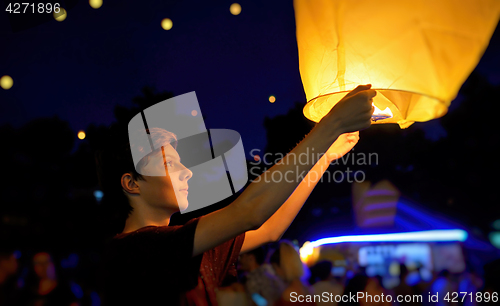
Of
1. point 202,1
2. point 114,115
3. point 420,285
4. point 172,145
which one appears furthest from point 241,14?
point 420,285

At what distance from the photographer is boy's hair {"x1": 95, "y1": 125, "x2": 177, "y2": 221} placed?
1.57 meters

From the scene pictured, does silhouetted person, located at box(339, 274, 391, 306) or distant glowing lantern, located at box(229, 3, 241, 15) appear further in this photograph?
distant glowing lantern, located at box(229, 3, 241, 15)

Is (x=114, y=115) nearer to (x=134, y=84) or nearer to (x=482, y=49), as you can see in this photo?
(x=134, y=84)

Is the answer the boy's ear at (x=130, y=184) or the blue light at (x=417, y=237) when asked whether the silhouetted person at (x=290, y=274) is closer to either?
the boy's ear at (x=130, y=184)

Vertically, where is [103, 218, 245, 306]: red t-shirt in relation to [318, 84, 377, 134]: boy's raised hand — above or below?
below

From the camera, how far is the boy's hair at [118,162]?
5.15 ft

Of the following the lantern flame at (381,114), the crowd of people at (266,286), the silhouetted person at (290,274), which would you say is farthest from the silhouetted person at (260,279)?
the lantern flame at (381,114)

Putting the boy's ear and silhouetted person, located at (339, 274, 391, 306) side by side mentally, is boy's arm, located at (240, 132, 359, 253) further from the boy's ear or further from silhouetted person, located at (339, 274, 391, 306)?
silhouetted person, located at (339, 274, 391, 306)

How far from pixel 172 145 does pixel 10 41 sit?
621cm

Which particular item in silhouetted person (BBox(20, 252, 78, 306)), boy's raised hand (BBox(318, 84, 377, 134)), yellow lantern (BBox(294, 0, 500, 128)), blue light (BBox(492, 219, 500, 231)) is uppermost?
yellow lantern (BBox(294, 0, 500, 128))

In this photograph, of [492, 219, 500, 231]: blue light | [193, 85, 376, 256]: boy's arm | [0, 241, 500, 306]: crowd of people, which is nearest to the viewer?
[193, 85, 376, 256]: boy's arm

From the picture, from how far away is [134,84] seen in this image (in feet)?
21.9

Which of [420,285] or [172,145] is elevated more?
[172,145]

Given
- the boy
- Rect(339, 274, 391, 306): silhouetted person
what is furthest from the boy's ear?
Rect(339, 274, 391, 306): silhouetted person
